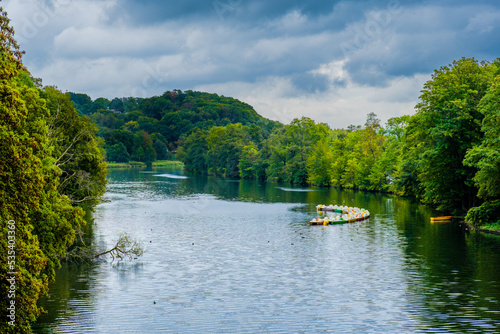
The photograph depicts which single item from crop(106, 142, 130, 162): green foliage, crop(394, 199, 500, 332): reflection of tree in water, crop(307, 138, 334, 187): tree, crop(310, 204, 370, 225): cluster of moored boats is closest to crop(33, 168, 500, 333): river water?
crop(394, 199, 500, 332): reflection of tree in water

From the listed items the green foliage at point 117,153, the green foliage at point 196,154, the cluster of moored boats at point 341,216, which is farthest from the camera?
the green foliage at point 117,153

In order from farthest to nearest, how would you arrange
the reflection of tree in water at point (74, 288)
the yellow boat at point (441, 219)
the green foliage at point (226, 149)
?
the green foliage at point (226, 149) < the yellow boat at point (441, 219) < the reflection of tree in water at point (74, 288)

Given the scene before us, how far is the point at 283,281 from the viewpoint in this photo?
2873 cm

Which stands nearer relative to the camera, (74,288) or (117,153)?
(74,288)

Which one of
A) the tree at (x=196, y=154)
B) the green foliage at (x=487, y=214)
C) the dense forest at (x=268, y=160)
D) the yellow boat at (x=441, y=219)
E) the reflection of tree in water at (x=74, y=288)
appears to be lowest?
the reflection of tree in water at (x=74, y=288)

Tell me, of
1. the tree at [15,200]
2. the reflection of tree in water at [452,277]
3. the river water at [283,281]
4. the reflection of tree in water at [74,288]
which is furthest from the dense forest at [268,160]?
the reflection of tree in water at [452,277]

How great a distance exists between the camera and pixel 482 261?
3288 centimetres

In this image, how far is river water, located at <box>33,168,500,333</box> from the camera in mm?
21641

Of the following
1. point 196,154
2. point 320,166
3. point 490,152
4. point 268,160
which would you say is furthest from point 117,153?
point 490,152

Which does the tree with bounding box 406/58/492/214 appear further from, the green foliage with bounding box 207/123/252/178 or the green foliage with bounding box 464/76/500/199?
the green foliage with bounding box 207/123/252/178

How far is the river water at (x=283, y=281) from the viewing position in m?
21.6

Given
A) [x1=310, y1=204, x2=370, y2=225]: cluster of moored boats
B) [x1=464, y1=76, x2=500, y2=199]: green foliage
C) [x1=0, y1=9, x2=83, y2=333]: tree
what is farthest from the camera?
[x1=310, y1=204, x2=370, y2=225]: cluster of moored boats

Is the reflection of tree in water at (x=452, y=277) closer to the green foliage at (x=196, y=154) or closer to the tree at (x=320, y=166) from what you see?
the tree at (x=320, y=166)

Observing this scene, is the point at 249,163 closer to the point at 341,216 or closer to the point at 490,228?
the point at 341,216
